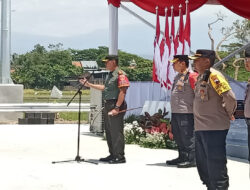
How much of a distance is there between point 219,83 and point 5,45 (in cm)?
1682

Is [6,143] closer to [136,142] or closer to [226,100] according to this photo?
[136,142]

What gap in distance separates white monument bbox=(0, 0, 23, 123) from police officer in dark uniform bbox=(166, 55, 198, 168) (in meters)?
12.6

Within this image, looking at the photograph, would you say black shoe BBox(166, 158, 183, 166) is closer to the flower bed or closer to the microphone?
the flower bed

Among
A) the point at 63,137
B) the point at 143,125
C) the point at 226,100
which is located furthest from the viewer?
the point at 63,137

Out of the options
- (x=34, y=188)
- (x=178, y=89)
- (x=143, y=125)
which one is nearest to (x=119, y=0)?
(x=143, y=125)

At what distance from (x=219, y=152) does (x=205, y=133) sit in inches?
9.8

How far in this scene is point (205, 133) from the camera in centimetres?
Result: 567

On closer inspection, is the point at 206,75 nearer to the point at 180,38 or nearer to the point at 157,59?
the point at 180,38

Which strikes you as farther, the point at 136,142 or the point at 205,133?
the point at 136,142

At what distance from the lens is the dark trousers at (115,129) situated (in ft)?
29.3

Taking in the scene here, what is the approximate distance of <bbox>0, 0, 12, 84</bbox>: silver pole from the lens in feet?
68.7

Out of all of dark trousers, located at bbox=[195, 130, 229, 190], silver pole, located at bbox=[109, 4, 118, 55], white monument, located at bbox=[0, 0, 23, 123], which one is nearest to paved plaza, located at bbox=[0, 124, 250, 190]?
dark trousers, located at bbox=[195, 130, 229, 190]

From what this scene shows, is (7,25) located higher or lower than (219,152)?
higher

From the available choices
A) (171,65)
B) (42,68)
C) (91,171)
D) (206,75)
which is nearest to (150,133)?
(171,65)
